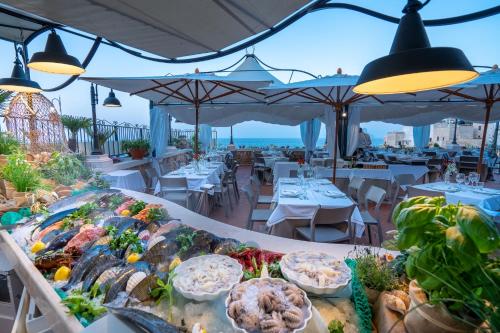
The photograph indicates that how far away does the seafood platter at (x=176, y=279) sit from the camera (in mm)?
841

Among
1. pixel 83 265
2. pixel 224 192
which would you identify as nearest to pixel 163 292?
pixel 83 265

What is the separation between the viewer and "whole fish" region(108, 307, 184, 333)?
2.39ft

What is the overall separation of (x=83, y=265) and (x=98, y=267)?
10 centimetres

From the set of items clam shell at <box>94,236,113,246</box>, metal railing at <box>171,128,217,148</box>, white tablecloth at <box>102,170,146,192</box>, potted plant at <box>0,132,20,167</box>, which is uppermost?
metal railing at <box>171,128,217,148</box>

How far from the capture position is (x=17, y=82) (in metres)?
2.54

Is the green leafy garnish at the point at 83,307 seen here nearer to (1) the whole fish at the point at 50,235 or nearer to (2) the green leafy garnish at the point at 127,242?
(2) the green leafy garnish at the point at 127,242

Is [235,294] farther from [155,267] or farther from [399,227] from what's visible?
[399,227]

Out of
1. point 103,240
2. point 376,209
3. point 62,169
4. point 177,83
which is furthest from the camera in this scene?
point 177,83

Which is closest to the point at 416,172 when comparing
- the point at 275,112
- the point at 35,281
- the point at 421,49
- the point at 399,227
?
the point at 275,112

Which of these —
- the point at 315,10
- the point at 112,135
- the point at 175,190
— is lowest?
the point at 175,190

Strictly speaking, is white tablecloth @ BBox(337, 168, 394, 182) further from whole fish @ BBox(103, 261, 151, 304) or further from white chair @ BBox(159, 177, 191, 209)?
whole fish @ BBox(103, 261, 151, 304)

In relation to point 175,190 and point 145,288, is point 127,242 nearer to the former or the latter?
point 145,288

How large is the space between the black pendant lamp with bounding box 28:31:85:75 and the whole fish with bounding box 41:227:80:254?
163cm

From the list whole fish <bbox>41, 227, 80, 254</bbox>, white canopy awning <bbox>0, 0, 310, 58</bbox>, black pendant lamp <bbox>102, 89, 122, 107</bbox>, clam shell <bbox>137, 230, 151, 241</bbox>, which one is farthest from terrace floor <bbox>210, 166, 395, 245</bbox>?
black pendant lamp <bbox>102, 89, 122, 107</bbox>
